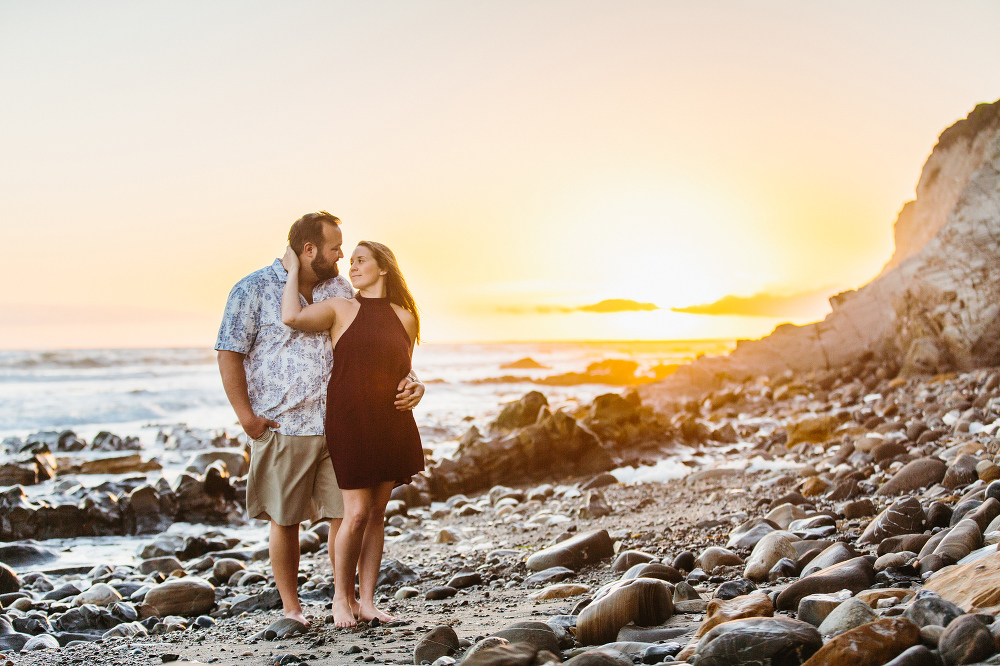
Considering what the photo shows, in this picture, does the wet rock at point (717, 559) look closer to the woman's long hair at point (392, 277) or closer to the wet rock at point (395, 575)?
the wet rock at point (395, 575)

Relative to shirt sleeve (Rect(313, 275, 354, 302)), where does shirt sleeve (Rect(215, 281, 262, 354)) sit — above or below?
below

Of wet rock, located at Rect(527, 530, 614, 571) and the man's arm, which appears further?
wet rock, located at Rect(527, 530, 614, 571)

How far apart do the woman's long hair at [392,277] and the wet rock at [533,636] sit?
1.91 metres

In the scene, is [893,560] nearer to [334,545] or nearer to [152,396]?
[334,545]

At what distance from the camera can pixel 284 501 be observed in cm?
383

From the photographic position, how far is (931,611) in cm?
234

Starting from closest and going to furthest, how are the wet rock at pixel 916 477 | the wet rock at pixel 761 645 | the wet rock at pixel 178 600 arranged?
the wet rock at pixel 761 645
the wet rock at pixel 178 600
the wet rock at pixel 916 477

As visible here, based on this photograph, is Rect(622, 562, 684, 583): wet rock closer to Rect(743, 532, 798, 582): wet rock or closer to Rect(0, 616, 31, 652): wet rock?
Rect(743, 532, 798, 582): wet rock

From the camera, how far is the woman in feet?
12.4

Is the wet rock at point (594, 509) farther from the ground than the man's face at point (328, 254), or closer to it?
closer to it

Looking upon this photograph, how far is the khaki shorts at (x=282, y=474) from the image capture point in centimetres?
385

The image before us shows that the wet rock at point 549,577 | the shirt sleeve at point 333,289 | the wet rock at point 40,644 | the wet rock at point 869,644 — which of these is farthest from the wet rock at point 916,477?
the wet rock at point 40,644

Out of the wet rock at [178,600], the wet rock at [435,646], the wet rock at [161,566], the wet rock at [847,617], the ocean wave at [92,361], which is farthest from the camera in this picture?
the ocean wave at [92,361]

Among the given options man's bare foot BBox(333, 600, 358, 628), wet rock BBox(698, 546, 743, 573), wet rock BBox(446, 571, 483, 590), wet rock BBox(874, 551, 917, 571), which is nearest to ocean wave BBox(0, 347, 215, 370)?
wet rock BBox(446, 571, 483, 590)
